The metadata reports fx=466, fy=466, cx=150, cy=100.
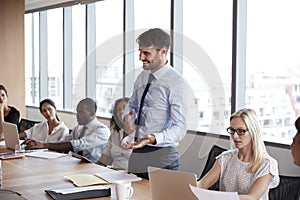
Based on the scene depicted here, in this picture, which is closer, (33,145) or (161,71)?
(161,71)

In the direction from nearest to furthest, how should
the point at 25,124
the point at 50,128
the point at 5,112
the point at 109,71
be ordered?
the point at 109,71, the point at 50,128, the point at 5,112, the point at 25,124

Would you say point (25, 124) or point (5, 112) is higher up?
point (5, 112)

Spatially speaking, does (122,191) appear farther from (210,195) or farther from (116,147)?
(116,147)

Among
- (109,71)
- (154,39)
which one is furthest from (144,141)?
(109,71)

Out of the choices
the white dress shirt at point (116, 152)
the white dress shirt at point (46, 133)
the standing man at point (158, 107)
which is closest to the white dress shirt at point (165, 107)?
the standing man at point (158, 107)

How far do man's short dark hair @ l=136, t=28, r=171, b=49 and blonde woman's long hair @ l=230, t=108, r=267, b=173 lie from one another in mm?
631

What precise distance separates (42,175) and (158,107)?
90 centimetres

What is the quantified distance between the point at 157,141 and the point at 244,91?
2113 millimetres

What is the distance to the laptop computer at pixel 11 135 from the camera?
4.04 metres

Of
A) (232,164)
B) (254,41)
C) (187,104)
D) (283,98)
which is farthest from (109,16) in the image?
(232,164)

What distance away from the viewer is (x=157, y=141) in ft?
9.10

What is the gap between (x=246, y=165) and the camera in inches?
108

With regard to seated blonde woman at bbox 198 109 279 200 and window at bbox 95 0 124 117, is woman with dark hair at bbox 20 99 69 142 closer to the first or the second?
window at bbox 95 0 124 117

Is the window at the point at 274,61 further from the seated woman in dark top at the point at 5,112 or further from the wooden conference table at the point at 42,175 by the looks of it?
the seated woman in dark top at the point at 5,112
